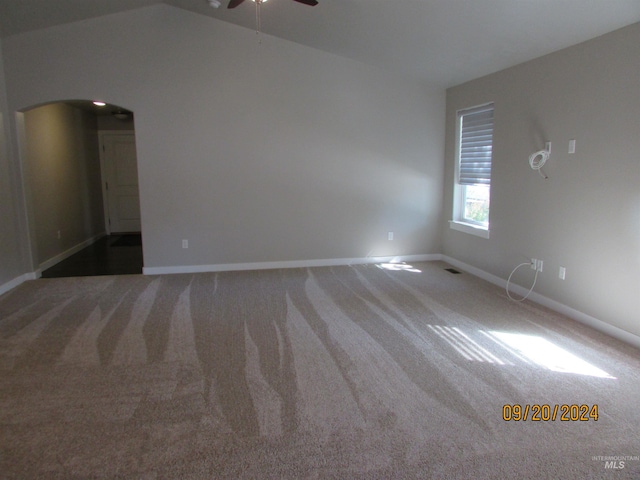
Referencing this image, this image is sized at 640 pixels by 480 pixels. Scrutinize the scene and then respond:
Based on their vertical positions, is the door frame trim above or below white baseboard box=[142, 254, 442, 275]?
above

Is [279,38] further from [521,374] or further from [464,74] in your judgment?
[521,374]

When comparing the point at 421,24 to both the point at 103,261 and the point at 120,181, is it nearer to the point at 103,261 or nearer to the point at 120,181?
the point at 103,261

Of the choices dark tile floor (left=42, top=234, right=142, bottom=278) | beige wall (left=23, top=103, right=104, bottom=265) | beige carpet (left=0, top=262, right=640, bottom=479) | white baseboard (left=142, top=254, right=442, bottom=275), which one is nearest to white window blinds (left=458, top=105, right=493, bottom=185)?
white baseboard (left=142, top=254, right=442, bottom=275)

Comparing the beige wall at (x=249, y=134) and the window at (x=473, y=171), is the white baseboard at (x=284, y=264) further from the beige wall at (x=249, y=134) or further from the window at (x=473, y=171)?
the window at (x=473, y=171)

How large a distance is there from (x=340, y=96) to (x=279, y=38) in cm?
102

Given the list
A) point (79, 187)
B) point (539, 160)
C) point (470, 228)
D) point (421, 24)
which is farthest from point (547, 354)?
point (79, 187)

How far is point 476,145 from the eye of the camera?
5234mm

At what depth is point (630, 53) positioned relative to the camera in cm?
314

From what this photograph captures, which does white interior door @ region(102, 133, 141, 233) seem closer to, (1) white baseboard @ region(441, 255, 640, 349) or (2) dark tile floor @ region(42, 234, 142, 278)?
(2) dark tile floor @ region(42, 234, 142, 278)

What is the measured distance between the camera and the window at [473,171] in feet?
16.4

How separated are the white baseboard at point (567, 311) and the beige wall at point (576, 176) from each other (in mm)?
44

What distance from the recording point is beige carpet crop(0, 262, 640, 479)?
80.0 inches
